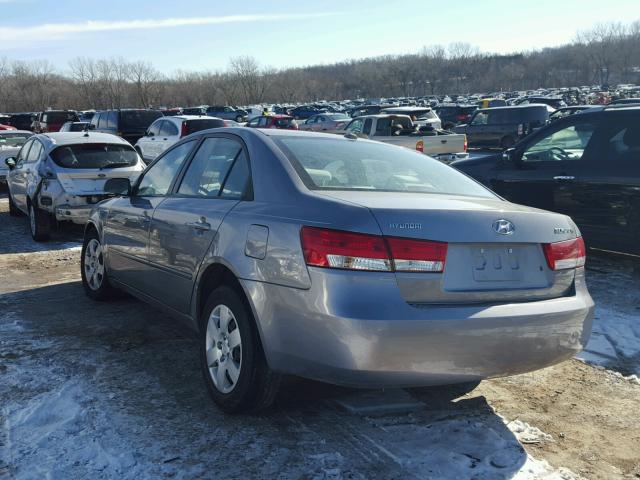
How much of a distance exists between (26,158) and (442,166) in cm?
871

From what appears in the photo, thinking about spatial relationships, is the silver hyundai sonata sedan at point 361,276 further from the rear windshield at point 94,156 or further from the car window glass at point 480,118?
the car window glass at point 480,118

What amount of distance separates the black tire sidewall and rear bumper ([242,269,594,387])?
15 centimetres

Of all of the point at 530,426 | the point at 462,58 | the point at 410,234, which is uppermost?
the point at 462,58

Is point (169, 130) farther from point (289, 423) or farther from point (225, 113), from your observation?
point (225, 113)

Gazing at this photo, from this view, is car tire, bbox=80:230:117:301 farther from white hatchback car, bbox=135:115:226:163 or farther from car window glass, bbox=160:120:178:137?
car window glass, bbox=160:120:178:137

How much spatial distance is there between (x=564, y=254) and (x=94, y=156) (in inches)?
313

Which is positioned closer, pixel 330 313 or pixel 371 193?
pixel 330 313

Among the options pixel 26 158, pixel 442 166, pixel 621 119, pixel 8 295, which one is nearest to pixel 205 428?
pixel 442 166

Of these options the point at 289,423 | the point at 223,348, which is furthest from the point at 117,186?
the point at 289,423

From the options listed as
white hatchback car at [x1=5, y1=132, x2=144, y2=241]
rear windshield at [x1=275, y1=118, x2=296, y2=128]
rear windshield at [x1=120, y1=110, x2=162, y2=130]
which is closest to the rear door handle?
white hatchback car at [x1=5, y1=132, x2=144, y2=241]

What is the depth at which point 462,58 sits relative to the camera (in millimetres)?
147625

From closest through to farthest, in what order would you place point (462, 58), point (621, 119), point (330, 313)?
point (330, 313)
point (621, 119)
point (462, 58)

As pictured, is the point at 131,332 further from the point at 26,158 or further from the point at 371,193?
the point at 26,158

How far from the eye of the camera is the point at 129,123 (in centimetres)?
2217
